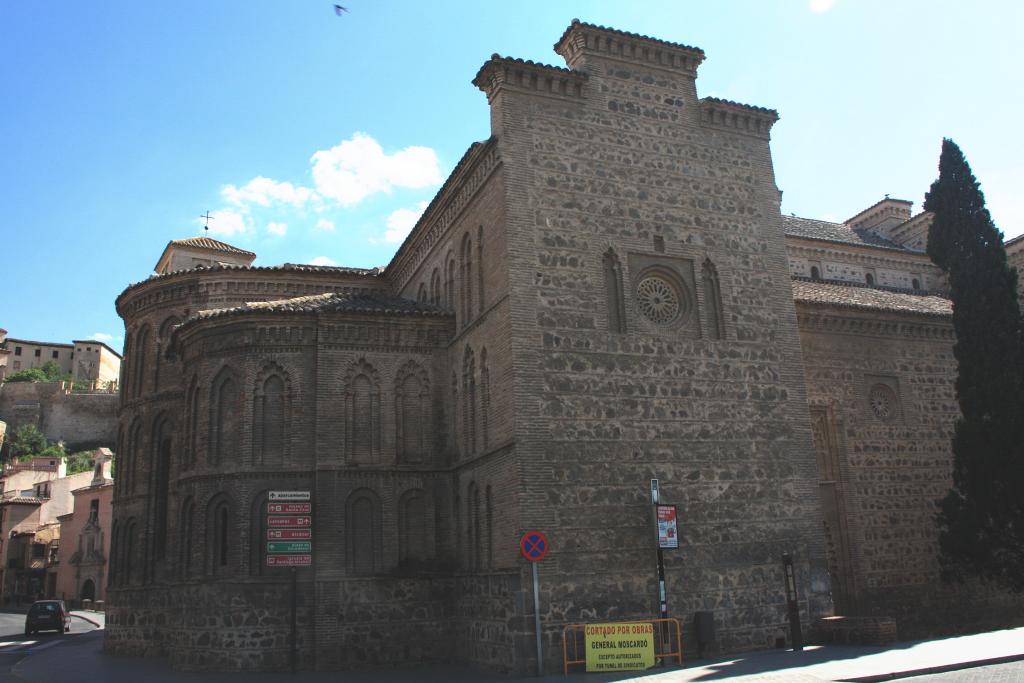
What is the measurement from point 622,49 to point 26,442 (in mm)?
75121

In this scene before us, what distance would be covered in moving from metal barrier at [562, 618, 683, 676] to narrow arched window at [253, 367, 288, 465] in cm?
773

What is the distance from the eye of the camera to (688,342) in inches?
694

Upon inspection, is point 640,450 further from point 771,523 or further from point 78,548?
point 78,548

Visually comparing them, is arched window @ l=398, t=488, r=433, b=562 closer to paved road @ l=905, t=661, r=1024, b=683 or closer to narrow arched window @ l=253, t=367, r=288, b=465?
narrow arched window @ l=253, t=367, r=288, b=465

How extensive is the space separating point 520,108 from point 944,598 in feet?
51.9

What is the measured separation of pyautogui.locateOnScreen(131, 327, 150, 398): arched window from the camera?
24453 millimetres

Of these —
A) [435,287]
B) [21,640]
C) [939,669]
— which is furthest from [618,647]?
[21,640]

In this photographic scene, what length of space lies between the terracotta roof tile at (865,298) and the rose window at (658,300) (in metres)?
4.68

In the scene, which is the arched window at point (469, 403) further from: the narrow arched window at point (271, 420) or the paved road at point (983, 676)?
the paved road at point (983, 676)

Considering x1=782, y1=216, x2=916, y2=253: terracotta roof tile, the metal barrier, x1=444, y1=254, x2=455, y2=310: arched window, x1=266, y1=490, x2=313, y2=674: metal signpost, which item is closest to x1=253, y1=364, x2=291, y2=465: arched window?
x1=266, y1=490, x2=313, y2=674: metal signpost

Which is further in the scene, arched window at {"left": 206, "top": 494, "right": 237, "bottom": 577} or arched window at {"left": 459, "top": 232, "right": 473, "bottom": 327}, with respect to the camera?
arched window at {"left": 459, "top": 232, "right": 473, "bottom": 327}

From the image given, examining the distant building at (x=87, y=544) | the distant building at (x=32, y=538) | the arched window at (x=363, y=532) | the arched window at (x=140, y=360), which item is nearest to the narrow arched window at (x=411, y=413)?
the arched window at (x=363, y=532)

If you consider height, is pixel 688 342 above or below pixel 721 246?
below

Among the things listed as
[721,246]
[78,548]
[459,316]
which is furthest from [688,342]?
[78,548]
